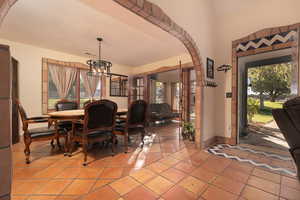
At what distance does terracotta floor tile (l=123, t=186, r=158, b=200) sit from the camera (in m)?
1.31

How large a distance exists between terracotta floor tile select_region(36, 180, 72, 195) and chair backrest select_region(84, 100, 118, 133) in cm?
69

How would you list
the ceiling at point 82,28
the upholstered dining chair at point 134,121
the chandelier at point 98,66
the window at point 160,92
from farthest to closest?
the window at point 160,92 < the chandelier at point 98,66 < the upholstered dining chair at point 134,121 < the ceiling at point 82,28

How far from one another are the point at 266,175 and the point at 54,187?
2695 millimetres

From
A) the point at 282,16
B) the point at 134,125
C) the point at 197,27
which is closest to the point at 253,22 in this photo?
the point at 282,16

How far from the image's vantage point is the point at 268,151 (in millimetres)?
2500

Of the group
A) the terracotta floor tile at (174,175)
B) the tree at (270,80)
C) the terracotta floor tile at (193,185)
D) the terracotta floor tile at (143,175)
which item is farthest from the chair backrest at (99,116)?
the tree at (270,80)

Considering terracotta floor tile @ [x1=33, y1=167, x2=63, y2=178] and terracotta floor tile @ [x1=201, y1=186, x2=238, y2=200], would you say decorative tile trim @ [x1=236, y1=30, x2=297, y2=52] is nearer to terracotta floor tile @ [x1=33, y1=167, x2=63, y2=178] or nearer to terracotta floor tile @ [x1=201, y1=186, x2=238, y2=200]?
terracotta floor tile @ [x1=201, y1=186, x2=238, y2=200]

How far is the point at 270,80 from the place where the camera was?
3.35 metres

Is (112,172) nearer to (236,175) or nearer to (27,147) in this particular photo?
(27,147)

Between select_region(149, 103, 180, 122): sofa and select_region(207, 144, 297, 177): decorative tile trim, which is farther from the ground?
select_region(149, 103, 180, 122): sofa

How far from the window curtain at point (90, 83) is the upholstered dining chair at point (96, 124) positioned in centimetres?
262

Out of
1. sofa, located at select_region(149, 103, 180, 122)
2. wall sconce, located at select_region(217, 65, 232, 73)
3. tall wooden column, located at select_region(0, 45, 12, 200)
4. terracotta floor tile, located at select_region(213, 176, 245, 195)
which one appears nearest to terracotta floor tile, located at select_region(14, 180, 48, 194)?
tall wooden column, located at select_region(0, 45, 12, 200)

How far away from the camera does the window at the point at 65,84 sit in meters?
3.73

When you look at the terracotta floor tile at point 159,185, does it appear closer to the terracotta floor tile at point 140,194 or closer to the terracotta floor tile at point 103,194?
the terracotta floor tile at point 140,194
